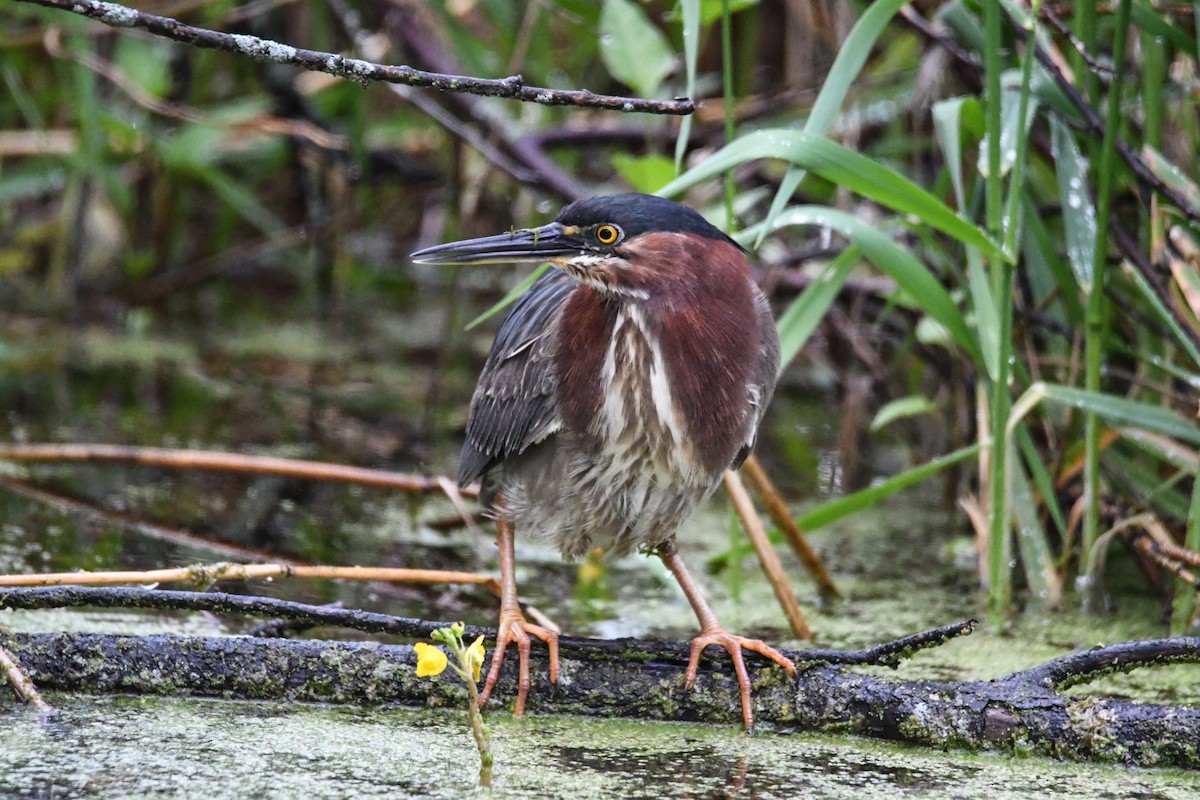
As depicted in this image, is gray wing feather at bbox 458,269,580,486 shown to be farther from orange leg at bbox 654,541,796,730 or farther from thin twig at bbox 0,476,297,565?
thin twig at bbox 0,476,297,565

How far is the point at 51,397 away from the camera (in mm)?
5477

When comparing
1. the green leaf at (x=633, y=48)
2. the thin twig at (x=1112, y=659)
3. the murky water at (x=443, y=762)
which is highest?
the green leaf at (x=633, y=48)

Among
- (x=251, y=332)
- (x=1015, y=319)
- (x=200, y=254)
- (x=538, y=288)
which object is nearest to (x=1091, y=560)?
(x=1015, y=319)

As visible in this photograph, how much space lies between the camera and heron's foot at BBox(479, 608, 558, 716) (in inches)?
110

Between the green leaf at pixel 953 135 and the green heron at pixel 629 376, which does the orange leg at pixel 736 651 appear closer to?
the green heron at pixel 629 376

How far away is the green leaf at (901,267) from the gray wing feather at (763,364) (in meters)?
0.27

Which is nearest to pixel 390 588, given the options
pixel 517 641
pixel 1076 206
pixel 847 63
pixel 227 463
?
pixel 227 463

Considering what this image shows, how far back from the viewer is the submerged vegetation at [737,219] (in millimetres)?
3576

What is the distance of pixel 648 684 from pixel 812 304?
1.33 meters

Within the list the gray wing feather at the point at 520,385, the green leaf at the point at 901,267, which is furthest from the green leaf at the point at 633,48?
the gray wing feather at the point at 520,385

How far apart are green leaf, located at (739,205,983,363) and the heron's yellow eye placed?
0.60 metres

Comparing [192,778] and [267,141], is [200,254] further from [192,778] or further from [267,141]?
[192,778]

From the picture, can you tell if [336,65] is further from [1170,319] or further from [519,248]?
[1170,319]

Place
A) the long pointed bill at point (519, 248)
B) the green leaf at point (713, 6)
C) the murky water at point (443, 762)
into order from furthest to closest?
1. the green leaf at point (713, 6)
2. the long pointed bill at point (519, 248)
3. the murky water at point (443, 762)
